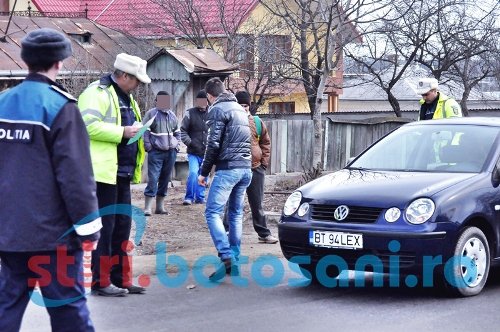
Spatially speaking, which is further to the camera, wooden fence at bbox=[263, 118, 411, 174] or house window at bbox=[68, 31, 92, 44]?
house window at bbox=[68, 31, 92, 44]

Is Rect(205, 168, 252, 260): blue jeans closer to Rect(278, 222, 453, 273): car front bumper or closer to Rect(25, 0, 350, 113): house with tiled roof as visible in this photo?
Rect(278, 222, 453, 273): car front bumper

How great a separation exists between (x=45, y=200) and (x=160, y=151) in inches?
323

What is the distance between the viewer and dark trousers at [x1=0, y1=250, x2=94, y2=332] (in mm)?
5102

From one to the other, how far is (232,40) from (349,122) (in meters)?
5.04

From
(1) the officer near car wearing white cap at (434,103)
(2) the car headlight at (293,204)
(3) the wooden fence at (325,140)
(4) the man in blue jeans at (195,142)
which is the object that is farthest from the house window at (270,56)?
(2) the car headlight at (293,204)

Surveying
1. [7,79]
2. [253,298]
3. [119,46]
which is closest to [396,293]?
[253,298]

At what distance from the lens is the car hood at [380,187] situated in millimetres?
8070

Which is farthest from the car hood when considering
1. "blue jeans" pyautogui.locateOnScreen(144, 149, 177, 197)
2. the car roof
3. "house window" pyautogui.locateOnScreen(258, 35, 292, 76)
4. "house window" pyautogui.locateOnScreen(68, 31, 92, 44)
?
"house window" pyautogui.locateOnScreen(68, 31, 92, 44)

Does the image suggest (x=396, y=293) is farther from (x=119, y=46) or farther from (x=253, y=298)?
(x=119, y=46)

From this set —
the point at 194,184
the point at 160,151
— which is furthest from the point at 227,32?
the point at 160,151

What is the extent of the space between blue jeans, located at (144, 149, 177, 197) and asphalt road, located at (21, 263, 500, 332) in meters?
4.25

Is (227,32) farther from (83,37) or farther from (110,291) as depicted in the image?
(110,291)

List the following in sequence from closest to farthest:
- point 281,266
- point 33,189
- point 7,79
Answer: point 33,189 < point 281,266 < point 7,79

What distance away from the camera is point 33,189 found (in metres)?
5.05
